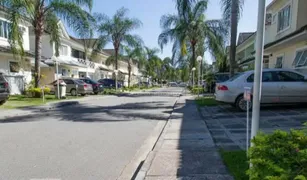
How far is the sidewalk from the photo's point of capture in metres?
3.74

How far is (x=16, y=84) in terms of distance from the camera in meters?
20.0

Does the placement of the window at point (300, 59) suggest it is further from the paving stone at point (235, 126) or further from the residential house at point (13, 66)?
the residential house at point (13, 66)

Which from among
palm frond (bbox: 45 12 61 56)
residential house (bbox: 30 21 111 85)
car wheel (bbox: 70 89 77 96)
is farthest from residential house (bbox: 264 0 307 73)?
residential house (bbox: 30 21 111 85)

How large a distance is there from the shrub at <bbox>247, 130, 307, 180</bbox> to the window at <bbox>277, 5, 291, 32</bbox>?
46.9 feet

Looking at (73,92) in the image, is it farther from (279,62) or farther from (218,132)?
(218,132)

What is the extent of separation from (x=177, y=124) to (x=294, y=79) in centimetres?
543

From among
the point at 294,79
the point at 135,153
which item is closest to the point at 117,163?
the point at 135,153

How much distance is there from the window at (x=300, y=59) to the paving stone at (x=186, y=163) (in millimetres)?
9903

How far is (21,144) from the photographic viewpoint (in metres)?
5.94

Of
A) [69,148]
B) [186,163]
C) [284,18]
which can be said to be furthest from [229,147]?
[284,18]

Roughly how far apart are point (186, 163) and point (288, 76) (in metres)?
7.65

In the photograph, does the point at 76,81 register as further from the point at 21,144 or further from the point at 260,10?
the point at 260,10

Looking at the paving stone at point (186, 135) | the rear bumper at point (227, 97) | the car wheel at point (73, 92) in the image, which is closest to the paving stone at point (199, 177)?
the paving stone at point (186, 135)

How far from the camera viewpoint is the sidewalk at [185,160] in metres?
3.74
